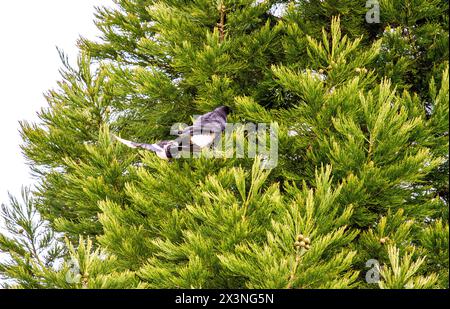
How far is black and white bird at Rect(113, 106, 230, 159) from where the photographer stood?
99.2 inches

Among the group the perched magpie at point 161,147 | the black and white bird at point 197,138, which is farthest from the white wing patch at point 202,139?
the perched magpie at point 161,147

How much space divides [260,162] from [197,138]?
1.34ft

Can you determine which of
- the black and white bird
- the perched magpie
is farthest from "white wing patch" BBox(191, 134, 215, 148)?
the perched magpie

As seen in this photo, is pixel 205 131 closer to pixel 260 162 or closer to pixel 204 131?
pixel 204 131

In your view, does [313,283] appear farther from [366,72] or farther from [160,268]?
[366,72]

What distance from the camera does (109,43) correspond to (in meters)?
3.81

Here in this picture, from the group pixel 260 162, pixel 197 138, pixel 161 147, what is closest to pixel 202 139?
pixel 197 138

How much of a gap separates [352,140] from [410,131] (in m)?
0.31

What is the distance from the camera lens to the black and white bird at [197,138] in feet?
8.27

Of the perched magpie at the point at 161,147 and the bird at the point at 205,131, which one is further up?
the bird at the point at 205,131

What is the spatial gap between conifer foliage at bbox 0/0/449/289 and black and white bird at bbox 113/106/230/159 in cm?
7

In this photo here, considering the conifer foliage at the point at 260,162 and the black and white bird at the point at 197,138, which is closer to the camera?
the conifer foliage at the point at 260,162

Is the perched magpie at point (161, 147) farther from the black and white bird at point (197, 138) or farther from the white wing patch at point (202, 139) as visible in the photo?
the white wing patch at point (202, 139)

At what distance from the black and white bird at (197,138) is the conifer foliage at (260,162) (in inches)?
2.6
